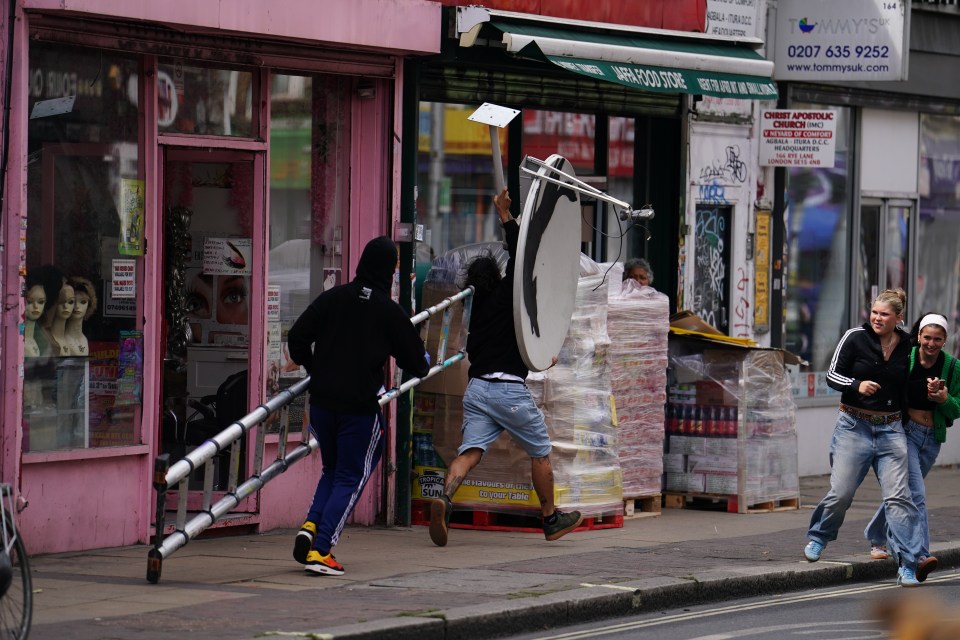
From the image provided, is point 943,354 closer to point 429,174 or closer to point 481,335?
point 481,335

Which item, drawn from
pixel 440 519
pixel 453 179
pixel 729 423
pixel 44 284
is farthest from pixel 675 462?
pixel 44 284

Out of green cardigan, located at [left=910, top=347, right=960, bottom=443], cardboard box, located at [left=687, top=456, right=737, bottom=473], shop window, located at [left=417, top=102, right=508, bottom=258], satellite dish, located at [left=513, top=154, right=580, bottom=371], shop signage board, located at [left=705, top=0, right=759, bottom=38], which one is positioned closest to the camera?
satellite dish, located at [left=513, top=154, right=580, bottom=371]

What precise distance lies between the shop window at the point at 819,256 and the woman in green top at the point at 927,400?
5.84m

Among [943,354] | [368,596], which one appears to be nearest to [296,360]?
[368,596]

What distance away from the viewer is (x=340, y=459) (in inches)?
358

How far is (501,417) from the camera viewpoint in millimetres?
10398

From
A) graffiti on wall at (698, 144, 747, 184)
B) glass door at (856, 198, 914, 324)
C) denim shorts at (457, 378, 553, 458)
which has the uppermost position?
graffiti on wall at (698, 144, 747, 184)

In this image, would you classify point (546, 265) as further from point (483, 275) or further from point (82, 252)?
point (82, 252)

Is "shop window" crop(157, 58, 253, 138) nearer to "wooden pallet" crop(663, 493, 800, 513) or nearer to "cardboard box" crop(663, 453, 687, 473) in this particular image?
Result: "cardboard box" crop(663, 453, 687, 473)

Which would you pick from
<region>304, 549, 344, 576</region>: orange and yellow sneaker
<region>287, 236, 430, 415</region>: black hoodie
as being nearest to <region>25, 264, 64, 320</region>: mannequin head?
<region>287, 236, 430, 415</region>: black hoodie

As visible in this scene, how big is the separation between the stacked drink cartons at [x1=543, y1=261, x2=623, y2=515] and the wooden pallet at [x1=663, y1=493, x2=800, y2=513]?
4.64 ft

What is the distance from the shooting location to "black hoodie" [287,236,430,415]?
29.6 feet

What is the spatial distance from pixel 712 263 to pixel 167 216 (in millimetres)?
5696

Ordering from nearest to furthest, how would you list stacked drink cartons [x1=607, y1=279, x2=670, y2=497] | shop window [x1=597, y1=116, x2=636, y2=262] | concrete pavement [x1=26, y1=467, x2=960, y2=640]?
concrete pavement [x1=26, y1=467, x2=960, y2=640], stacked drink cartons [x1=607, y1=279, x2=670, y2=497], shop window [x1=597, y1=116, x2=636, y2=262]
